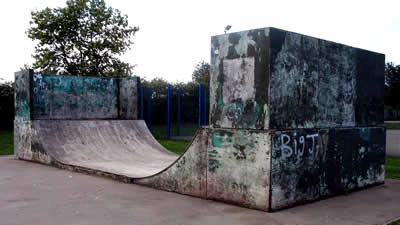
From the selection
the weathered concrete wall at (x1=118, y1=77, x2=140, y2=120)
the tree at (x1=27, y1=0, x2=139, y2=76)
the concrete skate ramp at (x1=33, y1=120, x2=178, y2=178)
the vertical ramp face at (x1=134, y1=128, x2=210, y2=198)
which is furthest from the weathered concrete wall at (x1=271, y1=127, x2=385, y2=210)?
the tree at (x1=27, y1=0, x2=139, y2=76)

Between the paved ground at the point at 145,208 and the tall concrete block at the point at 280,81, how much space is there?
1.13 metres

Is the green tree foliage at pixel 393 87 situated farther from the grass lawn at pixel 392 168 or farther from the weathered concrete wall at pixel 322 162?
the weathered concrete wall at pixel 322 162

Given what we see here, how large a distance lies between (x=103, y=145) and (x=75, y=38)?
57.5 ft

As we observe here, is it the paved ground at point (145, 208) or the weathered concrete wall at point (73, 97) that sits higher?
the weathered concrete wall at point (73, 97)

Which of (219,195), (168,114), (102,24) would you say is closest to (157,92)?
(168,114)

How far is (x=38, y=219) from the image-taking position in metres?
4.55

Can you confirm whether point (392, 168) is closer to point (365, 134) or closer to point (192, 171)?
point (365, 134)

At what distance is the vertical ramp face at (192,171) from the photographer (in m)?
5.68

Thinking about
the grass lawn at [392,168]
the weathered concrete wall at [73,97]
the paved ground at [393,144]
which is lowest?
the grass lawn at [392,168]

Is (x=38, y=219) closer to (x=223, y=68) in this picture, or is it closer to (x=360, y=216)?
(x=223, y=68)

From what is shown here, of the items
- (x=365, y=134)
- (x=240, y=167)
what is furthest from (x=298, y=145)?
(x=365, y=134)

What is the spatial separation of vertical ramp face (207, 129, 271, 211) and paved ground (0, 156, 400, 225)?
18 centimetres

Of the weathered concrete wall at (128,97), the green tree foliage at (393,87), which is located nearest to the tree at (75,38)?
the weathered concrete wall at (128,97)

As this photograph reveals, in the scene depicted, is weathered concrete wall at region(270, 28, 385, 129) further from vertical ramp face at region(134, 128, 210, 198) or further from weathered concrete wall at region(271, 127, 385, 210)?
vertical ramp face at region(134, 128, 210, 198)
